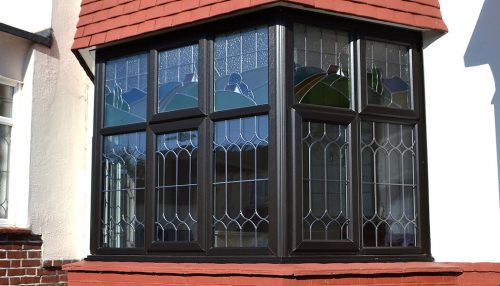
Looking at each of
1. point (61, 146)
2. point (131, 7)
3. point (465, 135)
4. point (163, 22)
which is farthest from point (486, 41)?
point (61, 146)

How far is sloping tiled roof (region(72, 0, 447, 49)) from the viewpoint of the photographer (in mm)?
6371

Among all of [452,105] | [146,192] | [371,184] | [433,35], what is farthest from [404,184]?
[146,192]

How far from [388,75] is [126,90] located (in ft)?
7.70

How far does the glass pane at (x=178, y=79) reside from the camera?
6715 mm

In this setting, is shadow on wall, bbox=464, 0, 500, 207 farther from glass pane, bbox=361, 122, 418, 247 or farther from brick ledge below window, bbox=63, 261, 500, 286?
brick ledge below window, bbox=63, 261, 500, 286

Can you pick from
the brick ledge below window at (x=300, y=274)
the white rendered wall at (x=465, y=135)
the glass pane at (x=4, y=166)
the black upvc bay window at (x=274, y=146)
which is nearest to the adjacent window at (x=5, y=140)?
the glass pane at (x=4, y=166)

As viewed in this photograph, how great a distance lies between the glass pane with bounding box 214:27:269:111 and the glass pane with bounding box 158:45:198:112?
23 cm

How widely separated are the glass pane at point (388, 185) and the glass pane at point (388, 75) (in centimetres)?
22

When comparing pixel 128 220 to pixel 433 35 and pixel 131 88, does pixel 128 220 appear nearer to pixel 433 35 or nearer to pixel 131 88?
pixel 131 88

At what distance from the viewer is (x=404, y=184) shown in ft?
21.6

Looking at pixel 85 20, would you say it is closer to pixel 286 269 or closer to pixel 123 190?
pixel 123 190

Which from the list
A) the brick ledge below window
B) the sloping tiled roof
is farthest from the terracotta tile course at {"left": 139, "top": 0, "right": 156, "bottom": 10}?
the brick ledge below window

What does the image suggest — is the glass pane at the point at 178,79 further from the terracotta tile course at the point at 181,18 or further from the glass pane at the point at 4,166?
the glass pane at the point at 4,166

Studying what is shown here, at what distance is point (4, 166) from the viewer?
773cm
